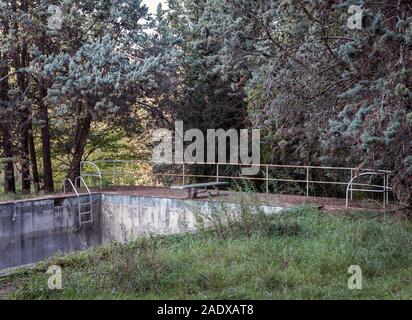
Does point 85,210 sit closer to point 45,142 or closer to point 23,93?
point 45,142

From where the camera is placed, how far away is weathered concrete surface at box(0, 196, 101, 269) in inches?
612

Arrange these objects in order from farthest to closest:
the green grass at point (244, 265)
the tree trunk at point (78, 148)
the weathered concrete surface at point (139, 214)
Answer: the tree trunk at point (78, 148)
the weathered concrete surface at point (139, 214)
the green grass at point (244, 265)

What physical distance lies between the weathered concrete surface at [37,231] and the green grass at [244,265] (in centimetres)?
725

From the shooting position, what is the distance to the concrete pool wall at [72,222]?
15625 mm

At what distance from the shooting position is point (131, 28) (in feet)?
63.4

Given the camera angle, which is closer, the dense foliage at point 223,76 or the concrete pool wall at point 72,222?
the dense foliage at point 223,76

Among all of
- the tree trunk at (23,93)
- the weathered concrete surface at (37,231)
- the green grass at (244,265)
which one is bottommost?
the weathered concrete surface at (37,231)

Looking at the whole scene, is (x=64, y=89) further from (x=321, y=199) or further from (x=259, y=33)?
(x=321, y=199)

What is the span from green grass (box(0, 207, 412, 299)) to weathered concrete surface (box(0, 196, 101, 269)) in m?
7.25

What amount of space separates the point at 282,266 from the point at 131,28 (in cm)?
1370

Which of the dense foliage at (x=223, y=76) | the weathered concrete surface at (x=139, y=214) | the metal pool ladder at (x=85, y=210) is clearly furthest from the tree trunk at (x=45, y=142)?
the weathered concrete surface at (x=139, y=214)

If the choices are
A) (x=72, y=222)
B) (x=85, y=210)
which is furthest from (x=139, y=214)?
(x=72, y=222)

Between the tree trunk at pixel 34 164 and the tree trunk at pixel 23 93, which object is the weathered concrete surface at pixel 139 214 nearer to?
the tree trunk at pixel 23 93

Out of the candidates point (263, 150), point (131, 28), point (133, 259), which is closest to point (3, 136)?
point (131, 28)
